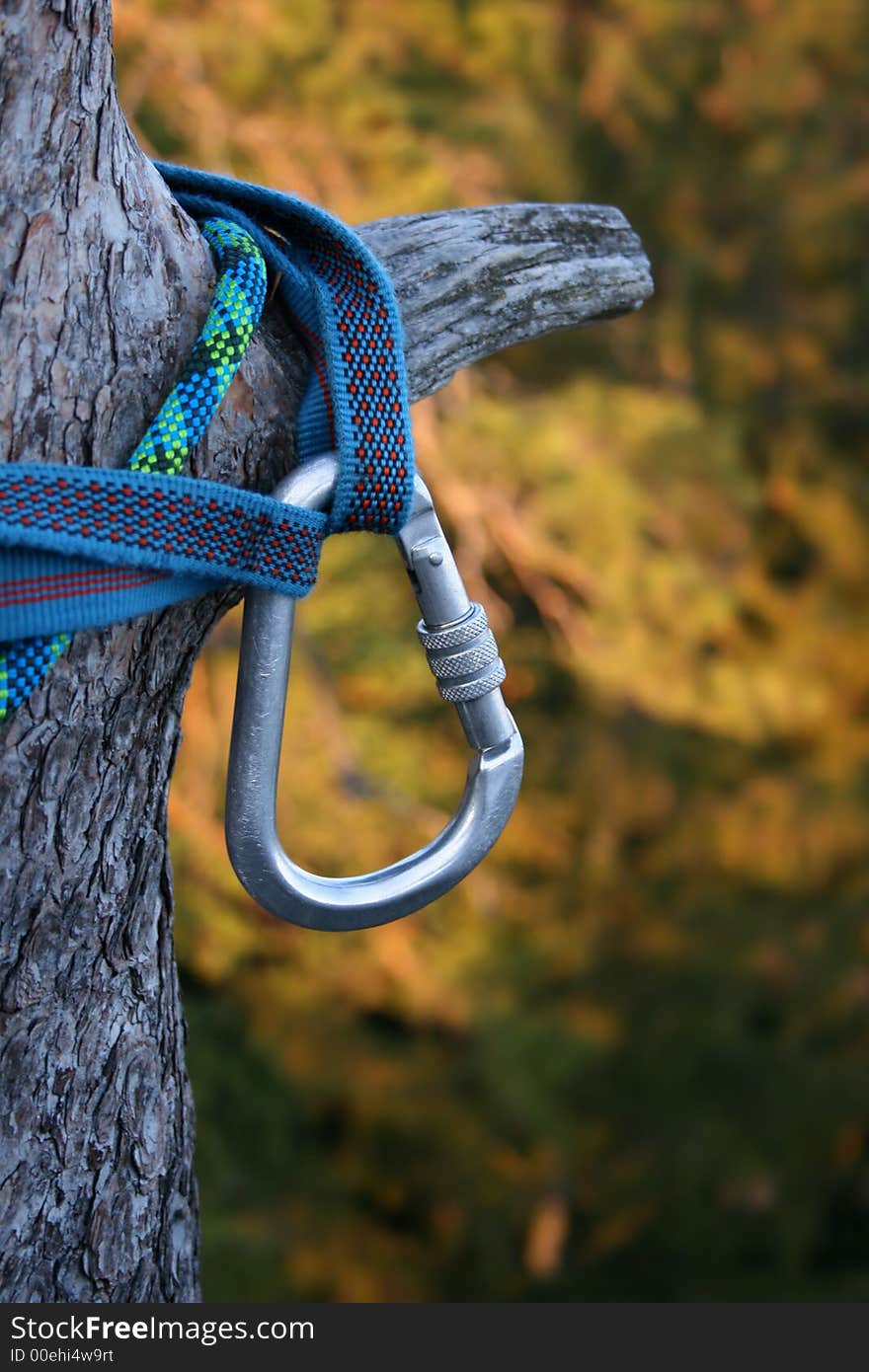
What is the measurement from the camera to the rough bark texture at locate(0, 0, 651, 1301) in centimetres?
59

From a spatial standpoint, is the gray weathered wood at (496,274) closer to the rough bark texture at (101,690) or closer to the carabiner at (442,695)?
the rough bark texture at (101,690)

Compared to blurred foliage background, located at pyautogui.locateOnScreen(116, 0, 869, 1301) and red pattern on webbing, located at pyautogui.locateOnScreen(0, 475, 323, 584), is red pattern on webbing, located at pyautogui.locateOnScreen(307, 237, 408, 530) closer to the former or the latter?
red pattern on webbing, located at pyautogui.locateOnScreen(0, 475, 323, 584)

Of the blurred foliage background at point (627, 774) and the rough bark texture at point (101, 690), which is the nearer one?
the rough bark texture at point (101, 690)

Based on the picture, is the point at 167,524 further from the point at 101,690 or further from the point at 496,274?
the point at 496,274

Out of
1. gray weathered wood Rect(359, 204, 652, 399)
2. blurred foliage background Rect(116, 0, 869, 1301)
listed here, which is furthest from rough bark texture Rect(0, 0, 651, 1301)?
blurred foliage background Rect(116, 0, 869, 1301)

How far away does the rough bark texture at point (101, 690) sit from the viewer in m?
0.59

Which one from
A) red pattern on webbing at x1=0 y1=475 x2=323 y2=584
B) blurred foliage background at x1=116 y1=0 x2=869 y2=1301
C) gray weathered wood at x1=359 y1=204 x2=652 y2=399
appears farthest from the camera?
blurred foliage background at x1=116 y1=0 x2=869 y2=1301

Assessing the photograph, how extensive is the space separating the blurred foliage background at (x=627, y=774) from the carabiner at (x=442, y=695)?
2168mm

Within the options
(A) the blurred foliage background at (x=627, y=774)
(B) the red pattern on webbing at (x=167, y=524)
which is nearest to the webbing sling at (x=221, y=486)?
(B) the red pattern on webbing at (x=167, y=524)

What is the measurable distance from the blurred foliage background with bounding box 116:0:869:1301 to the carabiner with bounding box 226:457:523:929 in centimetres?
217

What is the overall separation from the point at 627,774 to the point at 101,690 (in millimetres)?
3689

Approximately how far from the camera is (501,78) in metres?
3.44

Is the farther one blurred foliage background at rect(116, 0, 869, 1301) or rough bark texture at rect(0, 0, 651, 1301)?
blurred foliage background at rect(116, 0, 869, 1301)

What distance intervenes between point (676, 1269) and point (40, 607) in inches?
172
